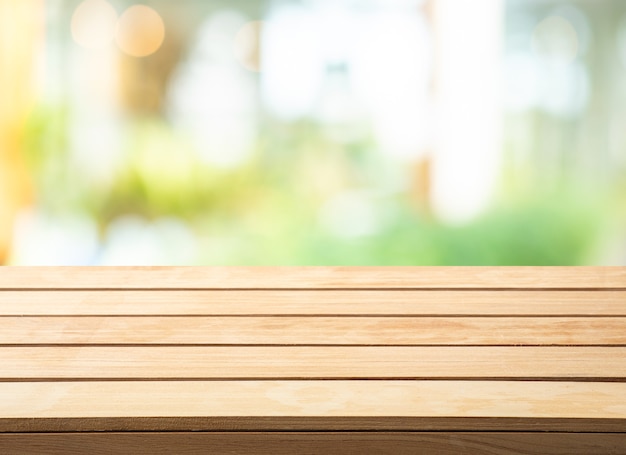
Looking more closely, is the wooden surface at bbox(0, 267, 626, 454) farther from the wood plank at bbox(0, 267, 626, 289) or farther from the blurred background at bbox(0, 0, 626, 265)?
the blurred background at bbox(0, 0, 626, 265)

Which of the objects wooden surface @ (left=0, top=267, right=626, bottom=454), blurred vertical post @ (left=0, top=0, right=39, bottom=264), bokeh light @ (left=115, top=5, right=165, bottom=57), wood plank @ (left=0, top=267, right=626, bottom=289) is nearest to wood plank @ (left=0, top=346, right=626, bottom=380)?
wooden surface @ (left=0, top=267, right=626, bottom=454)

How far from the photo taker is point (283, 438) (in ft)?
2.85

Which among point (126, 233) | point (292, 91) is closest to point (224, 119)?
point (292, 91)

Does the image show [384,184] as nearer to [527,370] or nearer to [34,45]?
[34,45]

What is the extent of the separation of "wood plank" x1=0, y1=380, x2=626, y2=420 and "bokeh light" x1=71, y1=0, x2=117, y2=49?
4367 millimetres

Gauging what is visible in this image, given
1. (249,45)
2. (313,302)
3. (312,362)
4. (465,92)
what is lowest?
(312,362)

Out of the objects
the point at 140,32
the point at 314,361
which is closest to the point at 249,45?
the point at 140,32

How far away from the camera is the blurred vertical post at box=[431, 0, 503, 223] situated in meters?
4.83

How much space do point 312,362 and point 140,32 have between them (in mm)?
4342

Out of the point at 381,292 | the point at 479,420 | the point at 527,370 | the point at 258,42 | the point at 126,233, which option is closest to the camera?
the point at 479,420

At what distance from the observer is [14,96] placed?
4648 millimetres

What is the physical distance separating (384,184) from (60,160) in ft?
5.72

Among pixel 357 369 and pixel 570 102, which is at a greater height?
pixel 570 102

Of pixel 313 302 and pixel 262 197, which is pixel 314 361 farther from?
pixel 262 197
